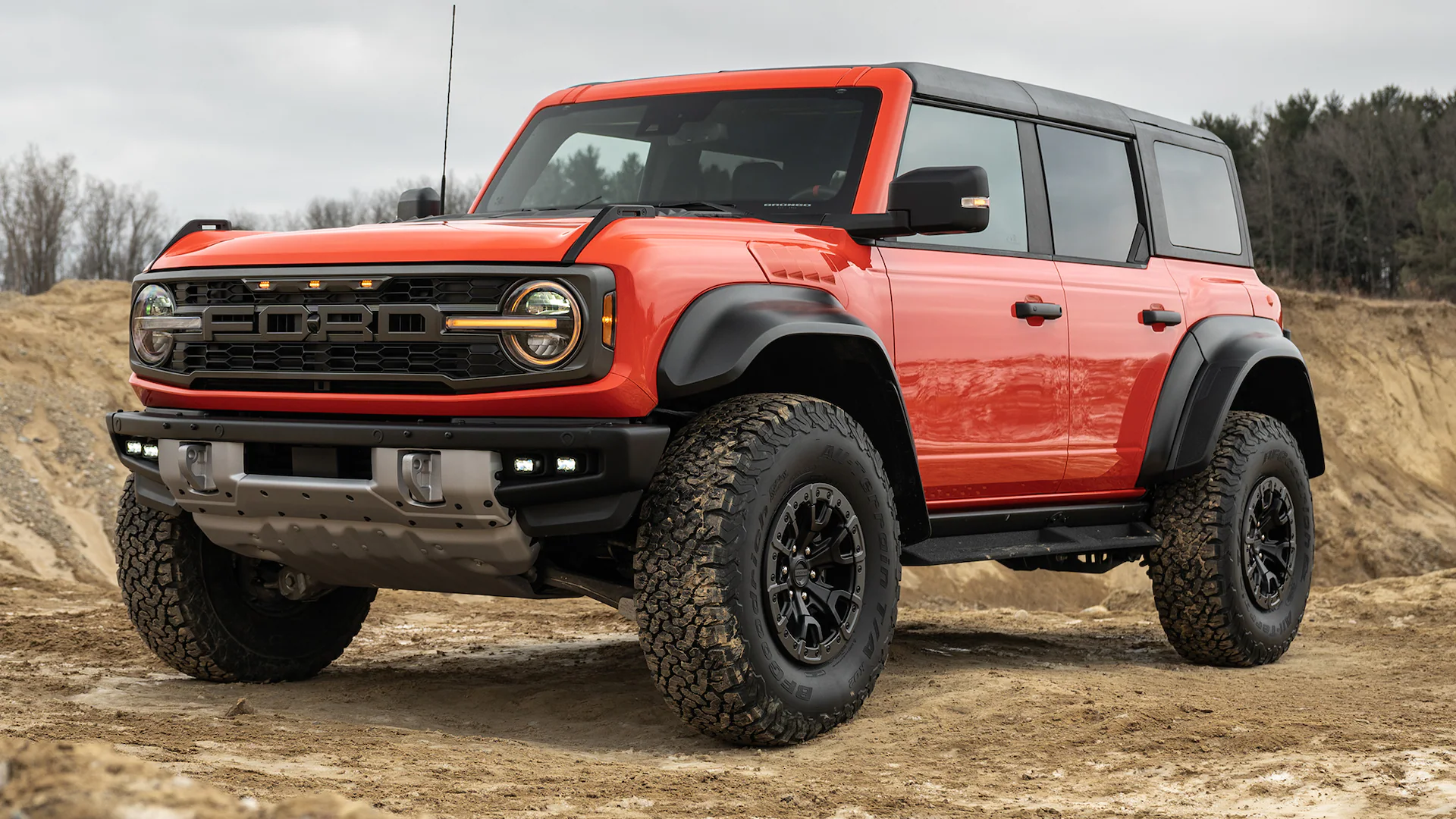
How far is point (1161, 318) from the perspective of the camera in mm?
6562

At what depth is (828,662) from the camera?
4859mm

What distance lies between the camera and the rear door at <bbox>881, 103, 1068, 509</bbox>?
5383 millimetres

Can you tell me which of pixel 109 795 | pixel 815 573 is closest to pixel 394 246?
pixel 815 573

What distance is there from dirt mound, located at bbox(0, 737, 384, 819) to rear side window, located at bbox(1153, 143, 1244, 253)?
5.55 metres

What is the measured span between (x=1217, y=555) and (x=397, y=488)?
3.96 m

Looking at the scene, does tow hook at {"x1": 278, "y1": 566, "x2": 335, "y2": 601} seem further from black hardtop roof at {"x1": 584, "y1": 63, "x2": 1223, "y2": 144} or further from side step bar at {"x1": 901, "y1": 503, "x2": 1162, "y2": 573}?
black hardtop roof at {"x1": 584, "y1": 63, "x2": 1223, "y2": 144}

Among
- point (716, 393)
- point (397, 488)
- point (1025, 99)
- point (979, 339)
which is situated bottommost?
point (397, 488)

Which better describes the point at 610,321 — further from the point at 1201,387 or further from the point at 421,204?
the point at 1201,387

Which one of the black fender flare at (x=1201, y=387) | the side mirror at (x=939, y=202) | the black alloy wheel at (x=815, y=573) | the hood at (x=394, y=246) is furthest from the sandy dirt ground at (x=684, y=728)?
the side mirror at (x=939, y=202)

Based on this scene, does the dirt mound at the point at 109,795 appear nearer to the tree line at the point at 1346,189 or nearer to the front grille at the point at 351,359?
the front grille at the point at 351,359

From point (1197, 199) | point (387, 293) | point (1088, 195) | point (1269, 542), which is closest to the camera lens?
point (387, 293)

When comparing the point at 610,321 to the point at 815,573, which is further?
the point at 815,573

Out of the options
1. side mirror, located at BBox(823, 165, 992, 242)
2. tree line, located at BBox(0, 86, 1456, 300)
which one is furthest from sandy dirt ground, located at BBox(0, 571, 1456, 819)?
tree line, located at BBox(0, 86, 1456, 300)

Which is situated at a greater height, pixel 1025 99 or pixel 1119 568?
pixel 1025 99
